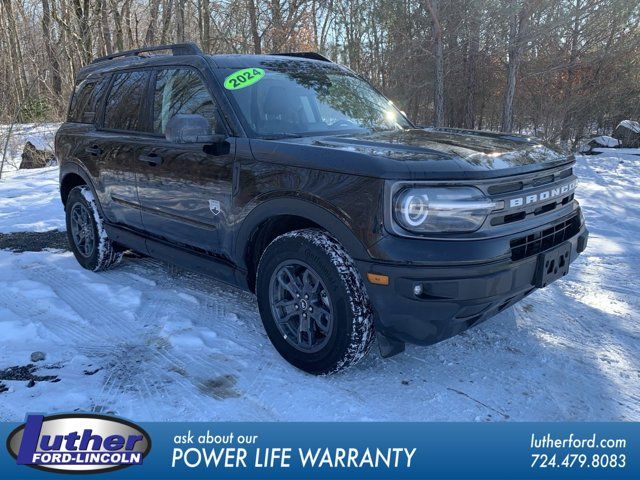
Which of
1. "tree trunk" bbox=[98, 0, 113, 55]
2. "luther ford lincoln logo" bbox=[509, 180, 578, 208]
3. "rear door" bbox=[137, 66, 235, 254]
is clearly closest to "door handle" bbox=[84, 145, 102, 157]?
"rear door" bbox=[137, 66, 235, 254]

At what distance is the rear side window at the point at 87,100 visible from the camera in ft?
15.0

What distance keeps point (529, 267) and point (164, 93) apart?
2.80 m

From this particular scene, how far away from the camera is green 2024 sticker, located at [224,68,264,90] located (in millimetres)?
3316

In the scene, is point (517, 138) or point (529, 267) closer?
point (529, 267)

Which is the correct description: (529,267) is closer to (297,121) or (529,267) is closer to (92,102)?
(297,121)

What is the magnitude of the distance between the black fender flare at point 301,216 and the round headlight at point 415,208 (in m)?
0.26

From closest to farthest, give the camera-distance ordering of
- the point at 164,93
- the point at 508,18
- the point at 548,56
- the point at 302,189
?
the point at 302,189
the point at 164,93
the point at 508,18
the point at 548,56

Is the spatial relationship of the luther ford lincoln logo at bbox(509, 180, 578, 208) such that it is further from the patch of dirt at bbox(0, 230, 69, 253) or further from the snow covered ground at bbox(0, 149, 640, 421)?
the patch of dirt at bbox(0, 230, 69, 253)

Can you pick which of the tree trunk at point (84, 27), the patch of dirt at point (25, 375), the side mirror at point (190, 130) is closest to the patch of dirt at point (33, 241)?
the patch of dirt at point (25, 375)

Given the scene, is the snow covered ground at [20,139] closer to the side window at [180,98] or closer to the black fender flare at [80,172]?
the black fender flare at [80,172]

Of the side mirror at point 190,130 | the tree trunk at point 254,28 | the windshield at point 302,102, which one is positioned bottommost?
the side mirror at point 190,130

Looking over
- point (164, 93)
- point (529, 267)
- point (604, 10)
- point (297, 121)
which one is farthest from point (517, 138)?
point (604, 10)

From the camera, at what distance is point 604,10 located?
11.2 m

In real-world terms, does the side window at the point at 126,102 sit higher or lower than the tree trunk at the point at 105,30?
lower
